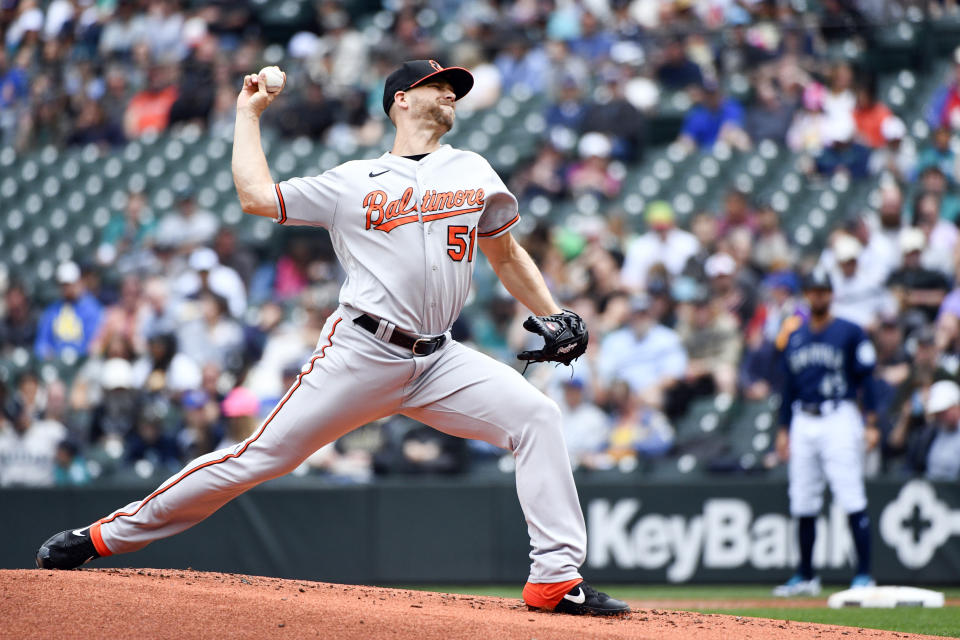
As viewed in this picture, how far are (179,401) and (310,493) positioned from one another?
1.62 meters

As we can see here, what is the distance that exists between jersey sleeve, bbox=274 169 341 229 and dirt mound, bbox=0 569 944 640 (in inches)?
47.6

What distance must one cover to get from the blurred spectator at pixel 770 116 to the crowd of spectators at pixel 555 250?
0.06 ft

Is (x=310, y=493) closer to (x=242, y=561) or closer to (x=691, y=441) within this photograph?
(x=242, y=561)

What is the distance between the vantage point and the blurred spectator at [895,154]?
10461 mm

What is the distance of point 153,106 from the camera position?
14727 millimetres

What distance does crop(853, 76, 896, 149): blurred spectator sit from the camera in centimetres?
1096

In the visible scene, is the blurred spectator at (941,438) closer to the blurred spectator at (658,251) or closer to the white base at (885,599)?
the white base at (885,599)

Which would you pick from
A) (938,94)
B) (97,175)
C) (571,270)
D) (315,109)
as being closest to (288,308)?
(571,270)

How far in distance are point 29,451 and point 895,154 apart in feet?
23.9

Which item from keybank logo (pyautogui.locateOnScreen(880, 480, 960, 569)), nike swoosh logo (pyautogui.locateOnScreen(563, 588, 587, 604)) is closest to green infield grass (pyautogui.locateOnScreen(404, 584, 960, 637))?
keybank logo (pyautogui.locateOnScreen(880, 480, 960, 569))

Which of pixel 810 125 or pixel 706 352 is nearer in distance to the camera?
pixel 706 352

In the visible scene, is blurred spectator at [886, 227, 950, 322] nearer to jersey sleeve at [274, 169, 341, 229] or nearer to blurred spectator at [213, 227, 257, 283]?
blurred spectator at [213, 227, 257, 283]

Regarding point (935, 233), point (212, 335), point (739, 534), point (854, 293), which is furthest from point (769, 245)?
point (212, 335)

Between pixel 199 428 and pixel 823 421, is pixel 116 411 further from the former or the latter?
pixel 823 421
